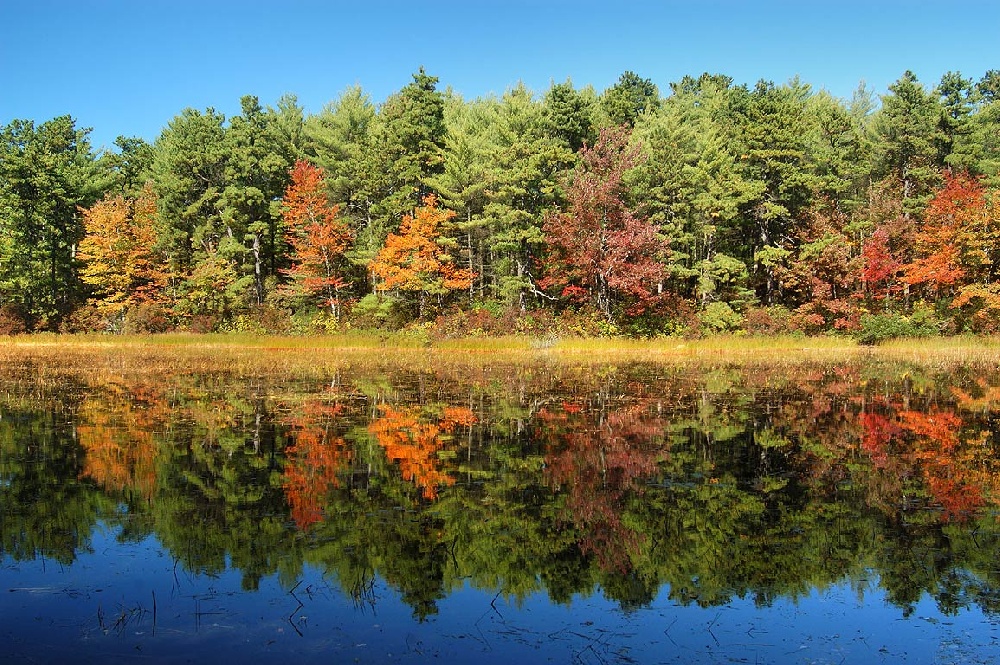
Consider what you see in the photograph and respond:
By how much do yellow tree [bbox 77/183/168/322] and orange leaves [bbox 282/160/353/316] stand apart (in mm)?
9985

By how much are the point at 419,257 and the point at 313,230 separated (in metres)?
7.11

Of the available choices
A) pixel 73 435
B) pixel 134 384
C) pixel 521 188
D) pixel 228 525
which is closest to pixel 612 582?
pixel 228 525

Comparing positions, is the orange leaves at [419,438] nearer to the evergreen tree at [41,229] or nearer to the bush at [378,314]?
the bush at [378,314]

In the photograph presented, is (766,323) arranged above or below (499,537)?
above

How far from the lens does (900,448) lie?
12.6 m

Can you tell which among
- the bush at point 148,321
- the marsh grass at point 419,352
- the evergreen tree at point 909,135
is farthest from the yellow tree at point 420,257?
the evergreen tree at point 909,135

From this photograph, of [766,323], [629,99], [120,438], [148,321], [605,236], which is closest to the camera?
[120,438]

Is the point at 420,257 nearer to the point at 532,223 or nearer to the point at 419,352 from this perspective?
the point at 532,223

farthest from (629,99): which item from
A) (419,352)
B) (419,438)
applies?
(419,438)

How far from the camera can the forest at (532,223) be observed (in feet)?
132

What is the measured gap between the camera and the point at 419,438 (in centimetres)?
1342

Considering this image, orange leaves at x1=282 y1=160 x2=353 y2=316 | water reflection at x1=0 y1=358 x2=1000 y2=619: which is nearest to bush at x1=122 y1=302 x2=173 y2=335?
orange leaves at x1=282 y1=160 x2=353 y2=316

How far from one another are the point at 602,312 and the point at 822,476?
2955cm

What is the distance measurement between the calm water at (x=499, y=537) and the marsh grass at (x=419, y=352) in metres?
12.7
